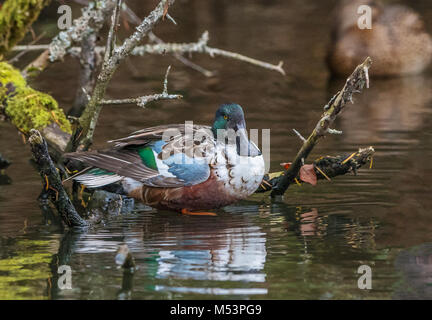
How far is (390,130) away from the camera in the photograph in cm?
1057

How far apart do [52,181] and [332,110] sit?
97.7 inches

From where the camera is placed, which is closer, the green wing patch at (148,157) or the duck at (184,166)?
the duck at (184,166)

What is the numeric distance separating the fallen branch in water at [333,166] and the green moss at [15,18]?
3179 mm

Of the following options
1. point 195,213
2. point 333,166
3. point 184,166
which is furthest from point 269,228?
point 333,166

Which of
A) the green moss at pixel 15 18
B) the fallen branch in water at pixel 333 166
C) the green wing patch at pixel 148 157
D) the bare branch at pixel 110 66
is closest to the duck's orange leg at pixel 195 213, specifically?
the green wing patch at pixel 148 157

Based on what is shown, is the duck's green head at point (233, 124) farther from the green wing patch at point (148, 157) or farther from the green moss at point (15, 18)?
the green moss at point (15, 18)

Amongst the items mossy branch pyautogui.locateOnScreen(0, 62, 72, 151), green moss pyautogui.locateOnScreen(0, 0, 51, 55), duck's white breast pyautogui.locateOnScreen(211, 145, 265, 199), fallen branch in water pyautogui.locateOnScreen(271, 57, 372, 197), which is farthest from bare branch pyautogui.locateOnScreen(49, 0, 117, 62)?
fallen branch in water pyautogui.locateOnScreen(271, 57, 372, 197)

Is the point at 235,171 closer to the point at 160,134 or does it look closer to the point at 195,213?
the point at 195,213

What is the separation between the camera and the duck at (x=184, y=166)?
7.39 metres

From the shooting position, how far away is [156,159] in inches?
298

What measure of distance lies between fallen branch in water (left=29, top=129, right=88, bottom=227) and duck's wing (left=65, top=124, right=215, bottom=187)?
1.74ft

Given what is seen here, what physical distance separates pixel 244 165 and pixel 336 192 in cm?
122

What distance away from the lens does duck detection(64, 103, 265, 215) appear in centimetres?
739
